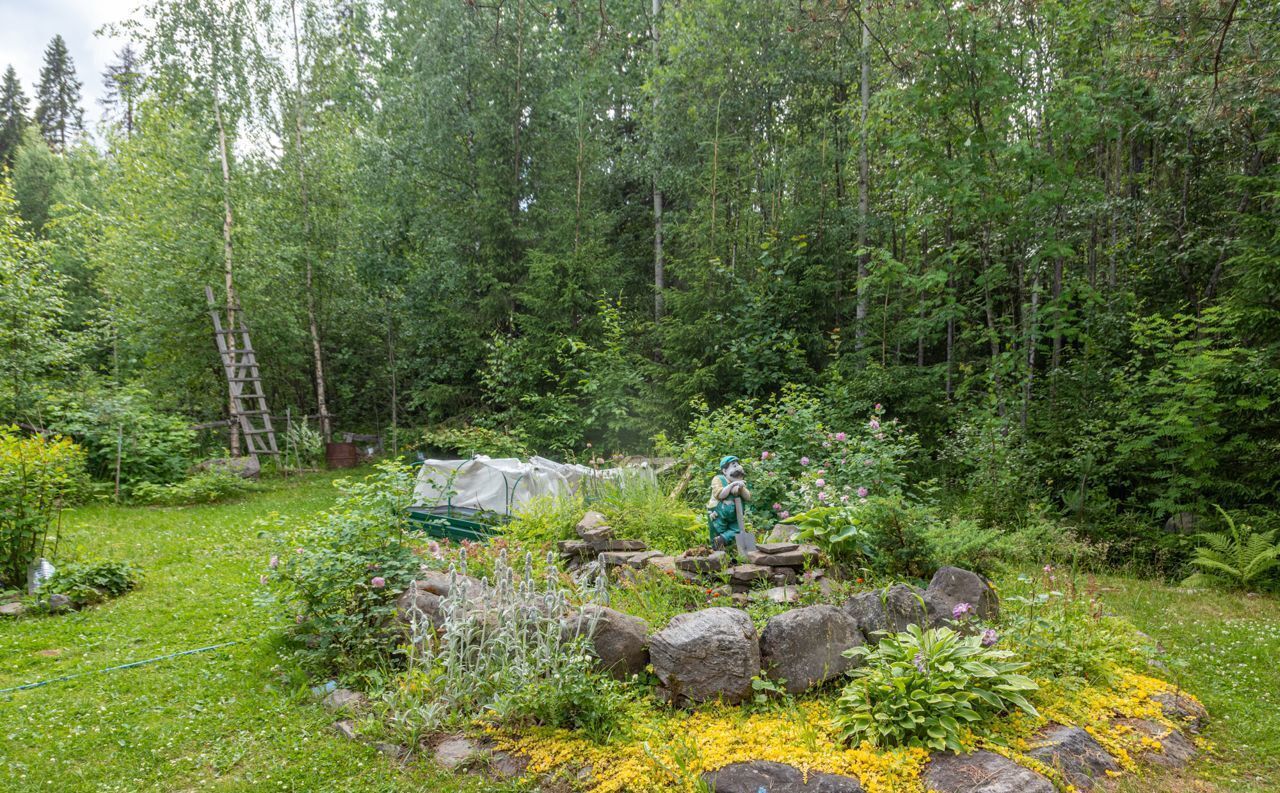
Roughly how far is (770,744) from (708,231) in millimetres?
8787

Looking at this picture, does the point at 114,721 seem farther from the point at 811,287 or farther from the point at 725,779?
the point at 811,287

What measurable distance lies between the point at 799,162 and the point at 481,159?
5.73 meters

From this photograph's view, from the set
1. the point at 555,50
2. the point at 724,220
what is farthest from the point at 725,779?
the point at 555,50

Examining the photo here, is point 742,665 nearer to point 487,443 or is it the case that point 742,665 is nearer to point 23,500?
point 23,500

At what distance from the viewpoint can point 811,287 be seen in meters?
9.88

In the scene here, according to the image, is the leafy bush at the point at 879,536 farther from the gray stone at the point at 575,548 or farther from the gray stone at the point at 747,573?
the gray stone at the point at 575,548

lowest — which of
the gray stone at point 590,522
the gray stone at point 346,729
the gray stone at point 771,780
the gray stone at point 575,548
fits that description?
the gray stone at point 346,729

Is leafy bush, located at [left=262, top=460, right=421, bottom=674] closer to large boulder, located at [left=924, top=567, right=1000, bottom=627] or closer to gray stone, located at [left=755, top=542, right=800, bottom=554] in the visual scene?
gray stone, located at [left=755, top=542, right=800, bottom=554]

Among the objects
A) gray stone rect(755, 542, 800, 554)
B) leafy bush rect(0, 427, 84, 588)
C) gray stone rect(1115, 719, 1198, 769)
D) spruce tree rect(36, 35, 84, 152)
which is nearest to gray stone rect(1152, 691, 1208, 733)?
gray stone rect(1115, 719, 1198, 769)

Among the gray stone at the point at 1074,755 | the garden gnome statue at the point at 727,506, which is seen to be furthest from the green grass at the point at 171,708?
the gray stone at the point at 1074,755

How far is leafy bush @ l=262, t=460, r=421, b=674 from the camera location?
390 cm

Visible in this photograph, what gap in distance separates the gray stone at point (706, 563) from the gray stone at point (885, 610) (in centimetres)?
93

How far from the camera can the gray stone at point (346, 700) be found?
11.3 feet

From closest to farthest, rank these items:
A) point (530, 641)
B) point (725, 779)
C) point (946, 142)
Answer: point (725, 779) → point (530, 641) → point (946, 142)
